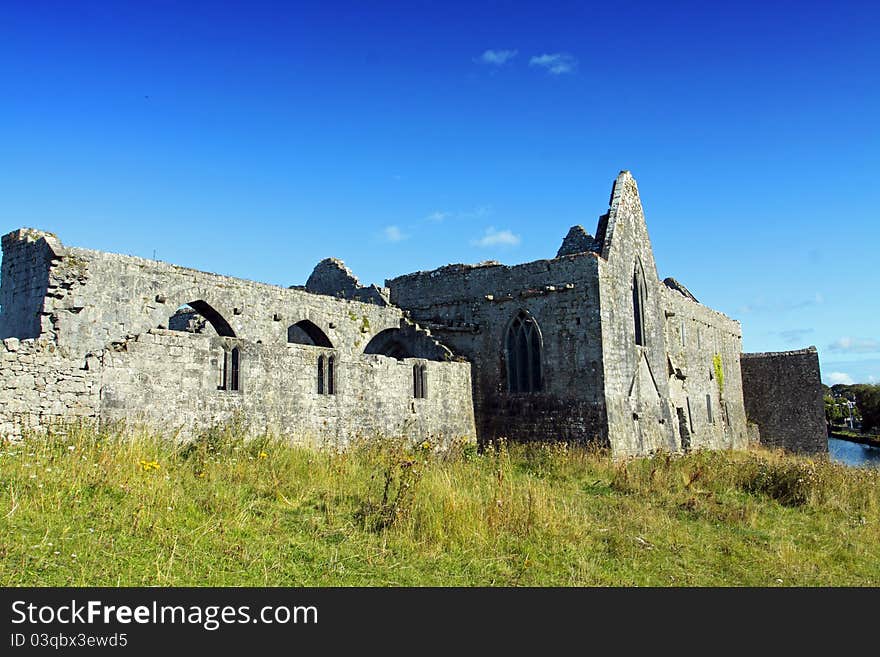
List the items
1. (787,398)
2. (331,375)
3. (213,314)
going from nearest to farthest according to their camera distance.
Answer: (331,375)
(213,314)
(787,398)

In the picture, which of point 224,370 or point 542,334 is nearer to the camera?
point 224,370

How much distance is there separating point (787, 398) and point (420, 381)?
23689 millimetres

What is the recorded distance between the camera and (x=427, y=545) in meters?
8.59

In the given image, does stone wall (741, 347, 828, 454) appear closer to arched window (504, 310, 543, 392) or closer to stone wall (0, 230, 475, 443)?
arched window (504, 310, 543, 392)

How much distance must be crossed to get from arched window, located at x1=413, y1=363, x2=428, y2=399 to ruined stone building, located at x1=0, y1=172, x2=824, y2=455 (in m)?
0.06

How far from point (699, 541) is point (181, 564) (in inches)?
290

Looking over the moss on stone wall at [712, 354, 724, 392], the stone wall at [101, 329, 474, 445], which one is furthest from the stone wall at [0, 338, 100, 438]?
the moss on stone wall at [712, 354, 724, 392]

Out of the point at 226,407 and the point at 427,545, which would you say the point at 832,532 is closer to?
the point at 427,545

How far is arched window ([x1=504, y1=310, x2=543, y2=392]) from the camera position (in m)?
21.1

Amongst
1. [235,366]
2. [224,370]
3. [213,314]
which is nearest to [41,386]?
[224,370]

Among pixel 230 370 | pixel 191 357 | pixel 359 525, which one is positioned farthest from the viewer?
pixel 230 370

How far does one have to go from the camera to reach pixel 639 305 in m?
22.7

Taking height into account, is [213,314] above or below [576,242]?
below

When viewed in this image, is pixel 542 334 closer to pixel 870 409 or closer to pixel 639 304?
pixel 639 304
